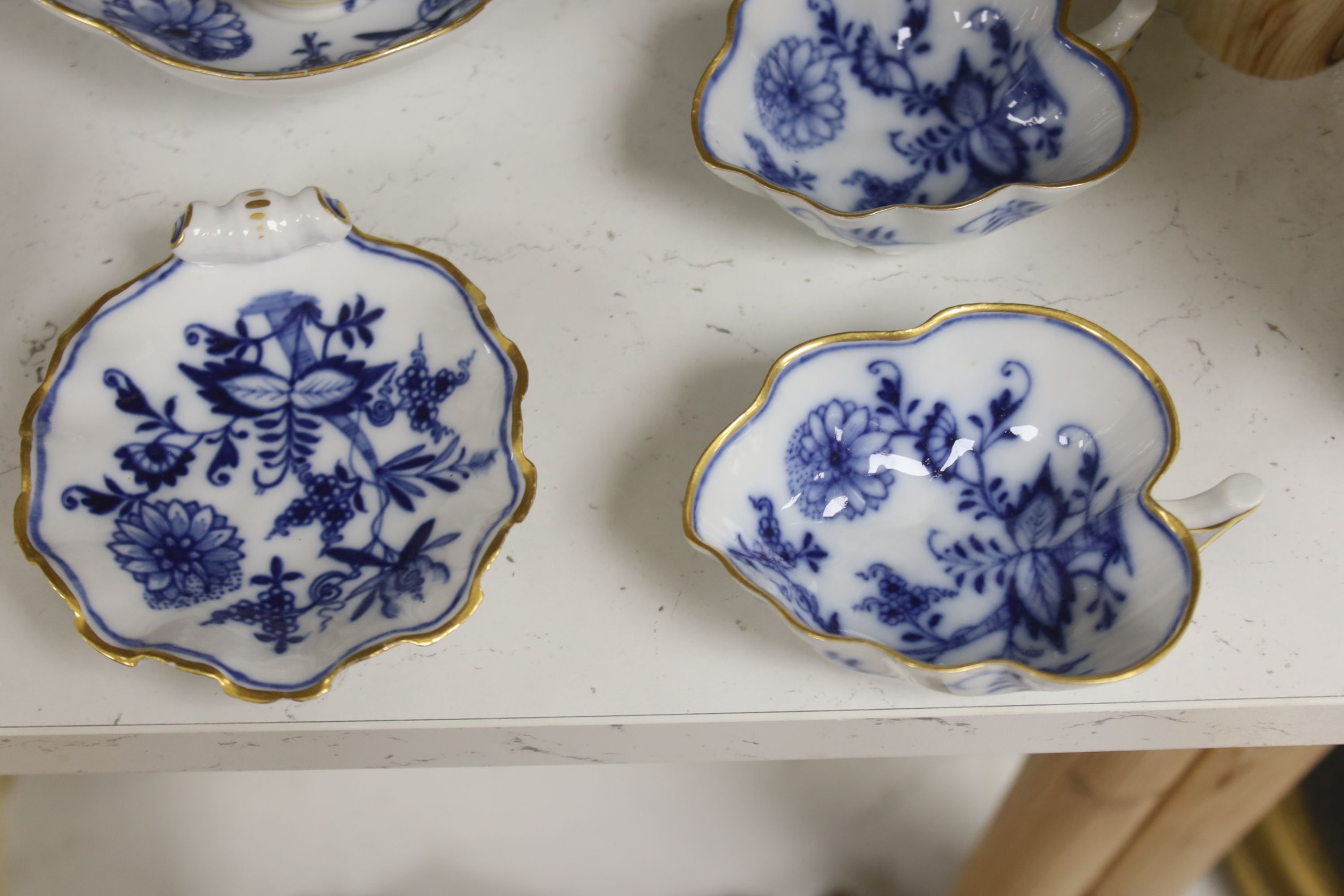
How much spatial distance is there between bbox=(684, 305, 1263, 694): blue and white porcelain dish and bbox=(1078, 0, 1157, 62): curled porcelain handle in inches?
7.3

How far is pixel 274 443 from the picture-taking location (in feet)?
1.92

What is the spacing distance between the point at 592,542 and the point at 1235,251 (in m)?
0.39

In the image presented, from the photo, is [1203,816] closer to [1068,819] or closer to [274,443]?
[1068,819]

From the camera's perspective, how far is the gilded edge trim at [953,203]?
0.54m

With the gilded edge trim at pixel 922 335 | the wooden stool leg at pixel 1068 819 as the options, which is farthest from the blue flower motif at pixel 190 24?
the wooden stool leg at pixel 1068 819

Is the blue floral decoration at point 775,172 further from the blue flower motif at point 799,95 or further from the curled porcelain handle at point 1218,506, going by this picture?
the curled porcelain handle at point 1218,506

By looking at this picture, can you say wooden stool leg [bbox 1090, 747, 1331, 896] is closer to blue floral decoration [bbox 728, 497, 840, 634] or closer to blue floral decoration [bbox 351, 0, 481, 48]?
blue floral decoration [bbox 728, 497, 840, 634]

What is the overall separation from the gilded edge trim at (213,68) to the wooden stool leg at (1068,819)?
583 millimetres

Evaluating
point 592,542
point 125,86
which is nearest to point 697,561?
point 592,542

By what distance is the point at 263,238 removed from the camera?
0.57 meters

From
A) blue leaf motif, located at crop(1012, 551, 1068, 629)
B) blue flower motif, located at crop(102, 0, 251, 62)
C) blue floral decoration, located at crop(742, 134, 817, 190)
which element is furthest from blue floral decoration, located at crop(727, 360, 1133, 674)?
blue flower motif, located at crop(102, 0, 251, 62)

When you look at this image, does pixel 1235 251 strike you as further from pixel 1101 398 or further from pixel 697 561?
pixel 697 561

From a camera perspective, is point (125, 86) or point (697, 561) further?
point (125, 86)

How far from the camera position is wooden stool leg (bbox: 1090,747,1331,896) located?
67 centimetres
